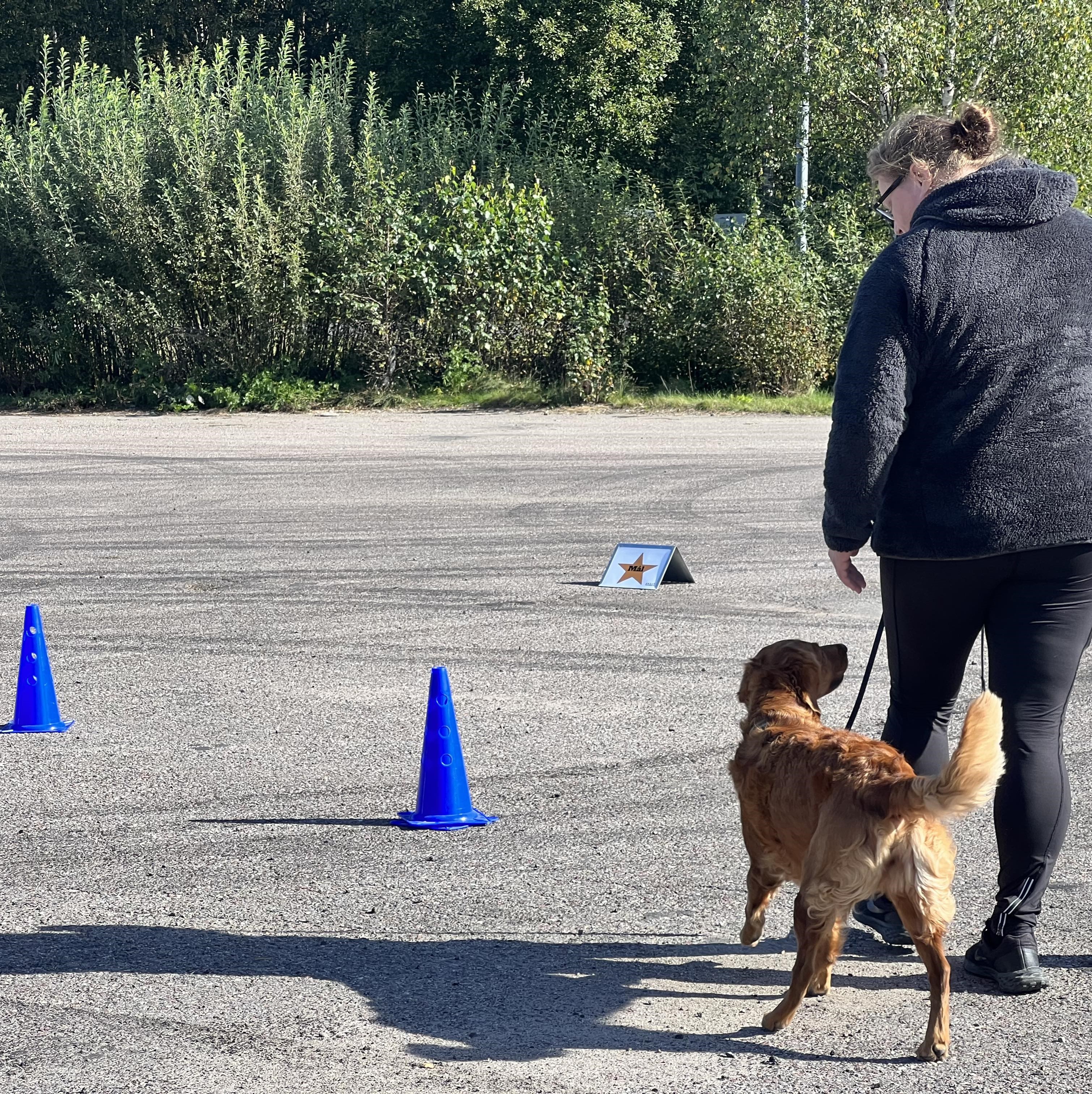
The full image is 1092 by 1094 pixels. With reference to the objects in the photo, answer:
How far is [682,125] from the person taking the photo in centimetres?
3369

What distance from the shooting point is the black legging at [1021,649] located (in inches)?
138

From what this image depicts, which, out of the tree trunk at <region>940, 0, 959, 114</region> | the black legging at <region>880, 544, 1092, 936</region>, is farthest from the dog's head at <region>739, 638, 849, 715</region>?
the tree trunk at <region>940, 0, 959, 114</region>

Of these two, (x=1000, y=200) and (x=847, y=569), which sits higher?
(x=1000, y=200)

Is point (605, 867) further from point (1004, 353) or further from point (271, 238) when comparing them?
point (271, 238)

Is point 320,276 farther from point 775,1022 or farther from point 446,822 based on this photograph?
point 775,1022

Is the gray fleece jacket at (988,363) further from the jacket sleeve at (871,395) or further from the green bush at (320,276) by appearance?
the green bush at (320,276)

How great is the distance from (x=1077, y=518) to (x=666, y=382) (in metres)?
20.4

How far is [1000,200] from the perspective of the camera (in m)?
3.40

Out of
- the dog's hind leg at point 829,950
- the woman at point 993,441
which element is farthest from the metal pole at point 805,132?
the dog's hind leg at point 829,950

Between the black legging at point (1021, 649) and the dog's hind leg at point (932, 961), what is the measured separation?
1.41 feet

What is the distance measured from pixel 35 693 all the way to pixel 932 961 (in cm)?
441

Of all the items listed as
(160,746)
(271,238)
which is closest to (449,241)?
(271,238)

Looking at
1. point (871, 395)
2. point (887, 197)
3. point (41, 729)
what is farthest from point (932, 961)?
point (41, 729)

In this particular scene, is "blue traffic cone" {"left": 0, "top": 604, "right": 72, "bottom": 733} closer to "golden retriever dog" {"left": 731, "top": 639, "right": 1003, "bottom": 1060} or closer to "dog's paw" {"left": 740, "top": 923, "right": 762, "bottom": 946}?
"dog's paw" {"left": 740, "top": 923, "right": 762, "bottom": 946}
